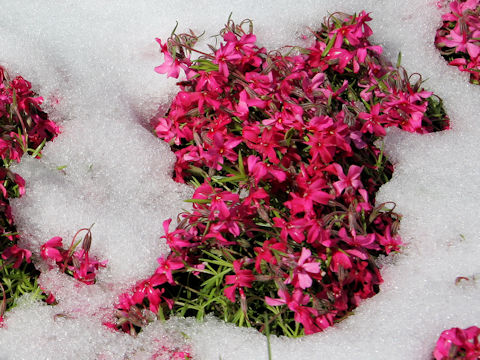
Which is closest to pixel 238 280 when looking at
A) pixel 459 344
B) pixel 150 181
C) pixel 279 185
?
pixel 279 185

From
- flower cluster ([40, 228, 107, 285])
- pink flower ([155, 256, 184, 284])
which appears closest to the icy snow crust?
flower cluster ([40, 228, 107, 285])

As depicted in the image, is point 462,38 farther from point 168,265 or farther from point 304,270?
point 168,265

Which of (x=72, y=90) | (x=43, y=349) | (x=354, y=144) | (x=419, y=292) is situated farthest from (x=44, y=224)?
(x=419, y=292)

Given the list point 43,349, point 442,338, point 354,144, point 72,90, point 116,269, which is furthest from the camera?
point 72,90

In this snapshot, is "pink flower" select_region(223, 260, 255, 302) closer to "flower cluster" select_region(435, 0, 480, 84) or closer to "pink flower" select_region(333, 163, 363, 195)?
"pink flower" select_region(333, 163, 363, 195)

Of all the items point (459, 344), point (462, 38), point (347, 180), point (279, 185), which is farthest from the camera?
point (462, 38)

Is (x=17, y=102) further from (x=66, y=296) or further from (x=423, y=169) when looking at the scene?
(x=423, y=169)
